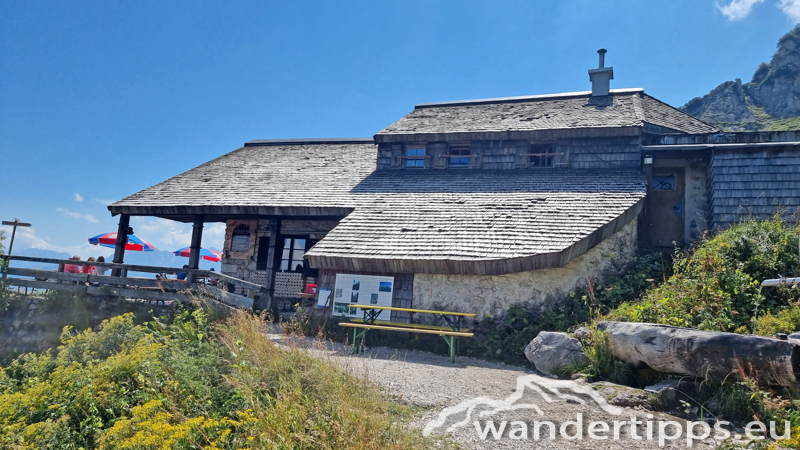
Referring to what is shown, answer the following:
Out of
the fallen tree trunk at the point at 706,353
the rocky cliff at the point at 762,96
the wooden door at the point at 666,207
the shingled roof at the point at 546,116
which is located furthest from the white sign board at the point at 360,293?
the rocky cliff at the point at 762,96

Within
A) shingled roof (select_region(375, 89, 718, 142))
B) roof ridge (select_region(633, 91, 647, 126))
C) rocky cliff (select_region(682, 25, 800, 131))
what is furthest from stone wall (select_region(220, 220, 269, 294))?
rocky cliff (select_region(682, 25, 800, 131))

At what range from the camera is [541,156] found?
556 inches

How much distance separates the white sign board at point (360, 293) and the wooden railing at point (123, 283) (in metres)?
2.47

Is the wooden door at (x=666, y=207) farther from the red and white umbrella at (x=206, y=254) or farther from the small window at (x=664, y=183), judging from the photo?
the red and white umbrella at (x=206, y=254)

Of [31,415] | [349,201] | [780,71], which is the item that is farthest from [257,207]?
[780,71]

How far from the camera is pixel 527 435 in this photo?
14.3 ft

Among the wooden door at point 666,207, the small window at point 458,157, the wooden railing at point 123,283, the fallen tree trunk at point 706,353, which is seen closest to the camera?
the fallen tree trunk at point 706,353

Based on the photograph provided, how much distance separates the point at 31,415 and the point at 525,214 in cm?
906

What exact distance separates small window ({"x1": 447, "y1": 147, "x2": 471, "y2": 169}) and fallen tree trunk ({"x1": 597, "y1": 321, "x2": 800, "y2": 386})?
30.3ft

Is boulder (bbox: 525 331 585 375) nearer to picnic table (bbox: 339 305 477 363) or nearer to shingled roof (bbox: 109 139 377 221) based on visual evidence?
picnic table (bbox: 339 305 477 363)

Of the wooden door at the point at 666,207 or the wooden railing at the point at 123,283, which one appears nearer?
the wooden railing at the point at 123,283

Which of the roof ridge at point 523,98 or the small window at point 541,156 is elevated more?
the roof ridge at point 523,98

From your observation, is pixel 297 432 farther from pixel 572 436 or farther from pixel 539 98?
pixel 539 98

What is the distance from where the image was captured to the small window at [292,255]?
602 inches
